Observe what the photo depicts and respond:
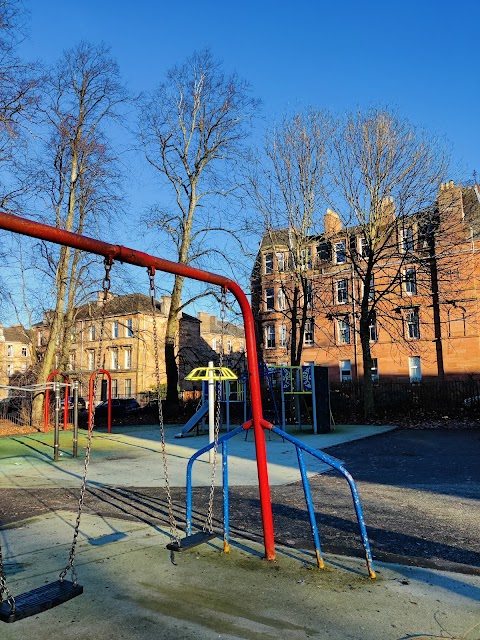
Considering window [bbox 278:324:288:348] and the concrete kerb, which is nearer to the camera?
the concrete kerb

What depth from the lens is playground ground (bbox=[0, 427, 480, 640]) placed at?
125 inches

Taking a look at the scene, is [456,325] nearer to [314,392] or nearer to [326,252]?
[326,252]

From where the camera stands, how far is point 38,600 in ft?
10.4

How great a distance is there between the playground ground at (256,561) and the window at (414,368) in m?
29.9

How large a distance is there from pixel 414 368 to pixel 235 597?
1484 inches

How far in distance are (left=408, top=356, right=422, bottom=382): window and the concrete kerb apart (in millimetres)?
36053

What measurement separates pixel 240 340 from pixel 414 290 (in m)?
36.4

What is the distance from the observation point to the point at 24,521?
19.9ft

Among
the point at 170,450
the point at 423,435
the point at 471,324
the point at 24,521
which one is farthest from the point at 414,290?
the point at 24,521

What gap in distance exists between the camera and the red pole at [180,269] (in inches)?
141

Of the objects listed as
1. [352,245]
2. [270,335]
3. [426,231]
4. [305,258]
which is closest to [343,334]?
[270,335]

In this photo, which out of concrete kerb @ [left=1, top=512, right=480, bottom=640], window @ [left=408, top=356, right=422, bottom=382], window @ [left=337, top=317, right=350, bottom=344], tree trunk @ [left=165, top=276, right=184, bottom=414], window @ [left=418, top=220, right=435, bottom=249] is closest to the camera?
concrete kerb @ [left=1, top=512, right=480, bottom=640]

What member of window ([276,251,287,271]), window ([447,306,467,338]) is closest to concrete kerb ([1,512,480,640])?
window ([276,251,287,271])

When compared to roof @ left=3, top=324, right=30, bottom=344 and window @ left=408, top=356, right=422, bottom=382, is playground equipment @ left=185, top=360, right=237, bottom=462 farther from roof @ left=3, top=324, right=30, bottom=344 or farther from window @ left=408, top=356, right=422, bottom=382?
roof @ left=3, top=324, right=30, bottom=344
